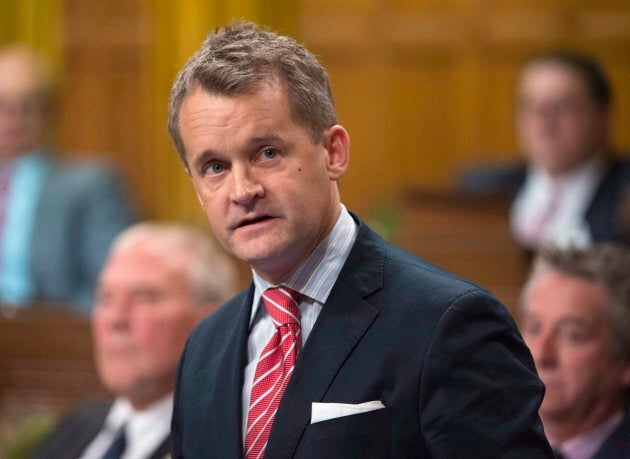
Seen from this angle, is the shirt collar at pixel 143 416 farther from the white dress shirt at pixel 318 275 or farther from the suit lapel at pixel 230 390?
the white dress shirt at pixel 318 275

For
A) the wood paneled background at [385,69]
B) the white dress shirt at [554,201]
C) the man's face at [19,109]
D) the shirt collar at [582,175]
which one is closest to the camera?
the white dress shirt at [554,201]

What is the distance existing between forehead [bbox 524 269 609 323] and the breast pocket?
1374mm

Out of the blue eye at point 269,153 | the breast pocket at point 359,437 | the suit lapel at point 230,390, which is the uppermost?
the blue eye at point 269,153

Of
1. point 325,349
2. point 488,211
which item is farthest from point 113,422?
point 488,211

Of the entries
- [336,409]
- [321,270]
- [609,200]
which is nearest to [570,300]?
[321,270]

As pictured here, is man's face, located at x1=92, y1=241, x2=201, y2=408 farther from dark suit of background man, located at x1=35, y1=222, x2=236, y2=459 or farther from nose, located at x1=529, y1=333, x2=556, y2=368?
nose, located at x1=529, y1=333, x2=556, y2=368

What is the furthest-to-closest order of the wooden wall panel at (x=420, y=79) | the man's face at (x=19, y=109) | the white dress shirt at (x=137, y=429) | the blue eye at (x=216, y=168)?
the wooden wall panel at (x=420, y=79) < the man's face at (x=19, y=109) < the white dress shirt at (x=137, y=429) < the blue eye at (x=216, y=168)

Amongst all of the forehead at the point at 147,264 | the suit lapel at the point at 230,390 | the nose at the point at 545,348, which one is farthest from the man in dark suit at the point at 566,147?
the suit lapel at the point at 230,390

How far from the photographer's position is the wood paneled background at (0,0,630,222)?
23.8 feet

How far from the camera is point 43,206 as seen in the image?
514cm

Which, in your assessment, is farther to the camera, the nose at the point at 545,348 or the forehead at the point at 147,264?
the forehead at the point at 147,264

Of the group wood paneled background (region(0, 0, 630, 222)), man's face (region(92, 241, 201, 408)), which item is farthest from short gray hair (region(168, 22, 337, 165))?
wood paneled background (region(0, 0, 630, 222))

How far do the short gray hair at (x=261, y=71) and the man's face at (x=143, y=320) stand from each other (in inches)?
67.0

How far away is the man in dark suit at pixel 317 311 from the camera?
1546 millimetres
